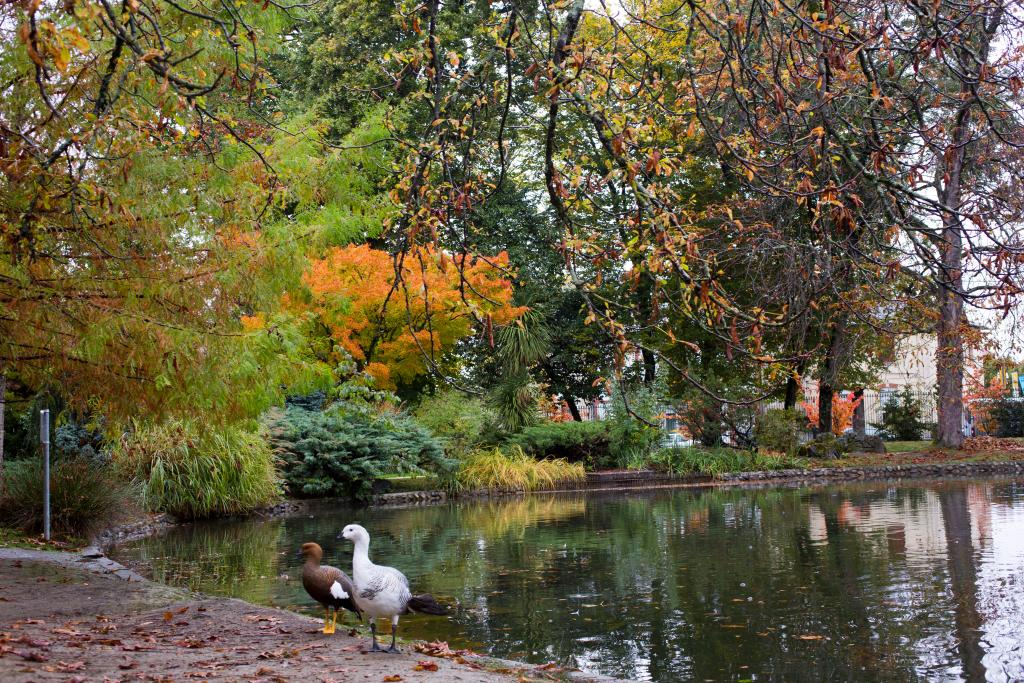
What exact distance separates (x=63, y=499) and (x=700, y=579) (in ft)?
26.0

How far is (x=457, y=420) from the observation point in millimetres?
22266

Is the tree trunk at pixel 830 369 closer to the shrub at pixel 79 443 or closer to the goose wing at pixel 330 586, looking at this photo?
the shrub at pixel 79 443

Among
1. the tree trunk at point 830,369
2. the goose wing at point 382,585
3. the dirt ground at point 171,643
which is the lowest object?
the dirt ground at point 171,643

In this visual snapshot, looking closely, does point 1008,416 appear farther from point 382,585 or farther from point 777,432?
point 382,585

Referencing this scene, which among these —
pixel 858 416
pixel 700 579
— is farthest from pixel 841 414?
pixel 700 579

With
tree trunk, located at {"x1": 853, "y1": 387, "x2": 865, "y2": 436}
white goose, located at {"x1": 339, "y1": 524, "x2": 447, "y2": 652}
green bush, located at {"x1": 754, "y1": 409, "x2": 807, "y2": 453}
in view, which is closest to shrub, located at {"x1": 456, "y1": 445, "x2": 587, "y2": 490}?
green bush, located at {"x1": 754, "y1": 409, "x2": 807, "y2": 453}

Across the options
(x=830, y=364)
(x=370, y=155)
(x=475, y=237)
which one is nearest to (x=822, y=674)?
(x=370, y=155)

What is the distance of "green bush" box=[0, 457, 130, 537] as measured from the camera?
12172 mm

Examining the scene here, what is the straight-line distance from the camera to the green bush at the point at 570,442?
22625 millimetres

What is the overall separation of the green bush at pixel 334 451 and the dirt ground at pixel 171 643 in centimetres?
922

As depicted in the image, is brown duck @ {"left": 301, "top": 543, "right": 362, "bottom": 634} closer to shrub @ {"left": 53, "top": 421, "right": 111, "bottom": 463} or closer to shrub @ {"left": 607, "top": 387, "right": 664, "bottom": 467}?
shrub @ {"left": 53, "top": 421, "right": 111, "bottom": 463}

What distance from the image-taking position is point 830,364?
2328cm

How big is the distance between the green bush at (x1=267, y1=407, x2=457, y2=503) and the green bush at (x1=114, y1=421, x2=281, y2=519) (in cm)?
120

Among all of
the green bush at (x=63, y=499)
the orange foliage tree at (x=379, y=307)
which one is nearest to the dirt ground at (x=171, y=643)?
the green bush at (x=63, y=499)
